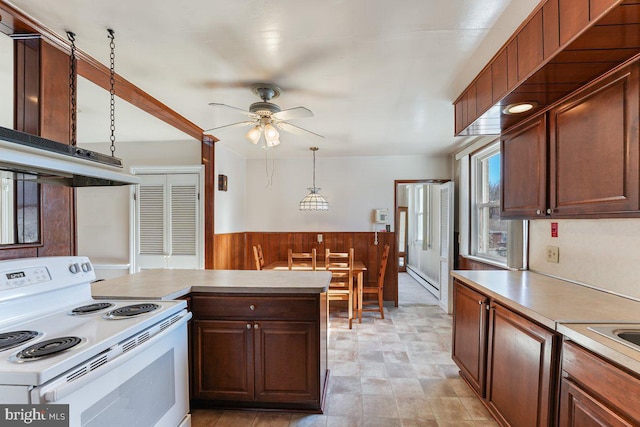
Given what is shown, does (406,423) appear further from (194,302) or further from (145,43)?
(145,43)

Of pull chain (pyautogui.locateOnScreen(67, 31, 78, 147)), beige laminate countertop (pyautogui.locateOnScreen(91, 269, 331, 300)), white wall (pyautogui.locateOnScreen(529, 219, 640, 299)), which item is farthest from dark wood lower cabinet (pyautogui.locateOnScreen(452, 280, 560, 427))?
pull chain (pyautogui.locateOnScreen(67, 31, 78, 147))

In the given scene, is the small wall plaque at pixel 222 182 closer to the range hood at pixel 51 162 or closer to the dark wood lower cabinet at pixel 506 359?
the range hood at pixel 51 162

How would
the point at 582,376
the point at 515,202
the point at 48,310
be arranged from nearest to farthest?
the point at 582,376 → the point at 48,310 → the point at 515,202

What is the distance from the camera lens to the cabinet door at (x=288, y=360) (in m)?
1.98

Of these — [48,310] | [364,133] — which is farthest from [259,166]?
[48,310]

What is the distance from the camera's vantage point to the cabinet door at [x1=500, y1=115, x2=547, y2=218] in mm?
1978

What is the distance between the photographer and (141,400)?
1.31 metres

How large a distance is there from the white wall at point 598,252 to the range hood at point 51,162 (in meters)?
2.81

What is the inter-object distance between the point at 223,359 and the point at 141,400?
75 centimetres

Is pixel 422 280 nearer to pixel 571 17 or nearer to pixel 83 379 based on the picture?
pixel 571 17

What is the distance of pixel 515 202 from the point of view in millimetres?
2314

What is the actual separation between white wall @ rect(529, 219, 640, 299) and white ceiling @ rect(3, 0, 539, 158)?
125 cm

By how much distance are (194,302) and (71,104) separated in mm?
1462

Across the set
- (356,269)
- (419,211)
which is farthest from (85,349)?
(419,211)
